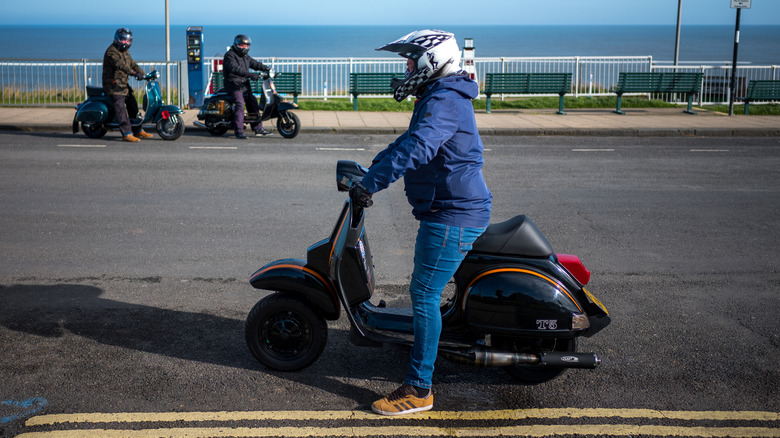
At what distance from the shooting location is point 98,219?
808 centimetres

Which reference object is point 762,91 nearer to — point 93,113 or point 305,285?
point 93,113

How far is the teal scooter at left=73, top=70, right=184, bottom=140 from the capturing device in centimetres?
1368

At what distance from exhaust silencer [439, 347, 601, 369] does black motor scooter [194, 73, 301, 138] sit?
10698 millimetres

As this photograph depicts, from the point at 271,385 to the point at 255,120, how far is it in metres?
10.8

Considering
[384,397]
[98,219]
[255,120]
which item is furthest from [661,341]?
[255,120]

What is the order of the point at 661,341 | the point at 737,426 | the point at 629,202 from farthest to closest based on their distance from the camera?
the point at 629,202 < the point at 661,341 < the point at 737,426

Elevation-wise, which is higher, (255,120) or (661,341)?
(255,120)

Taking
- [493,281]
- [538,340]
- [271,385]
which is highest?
[493,281]

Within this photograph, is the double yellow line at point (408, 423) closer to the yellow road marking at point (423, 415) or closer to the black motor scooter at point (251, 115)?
the yellow road marking at point (423, 415)

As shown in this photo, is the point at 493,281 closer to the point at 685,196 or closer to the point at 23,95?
the point at 685,196

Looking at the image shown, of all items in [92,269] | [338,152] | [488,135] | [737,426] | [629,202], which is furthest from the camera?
[488,135]

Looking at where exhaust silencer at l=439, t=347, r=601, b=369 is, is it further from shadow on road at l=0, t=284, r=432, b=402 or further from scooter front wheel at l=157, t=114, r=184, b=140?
scooter front wheel at l=157, t=114, r=184, b=140

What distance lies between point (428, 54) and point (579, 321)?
1598 millimetres

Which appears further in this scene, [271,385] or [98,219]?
[98,219]
